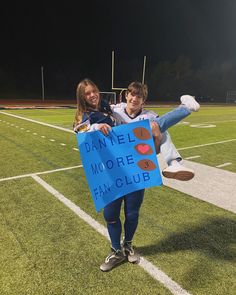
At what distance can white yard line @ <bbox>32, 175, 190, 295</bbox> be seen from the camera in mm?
2512

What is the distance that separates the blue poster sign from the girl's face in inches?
11.1

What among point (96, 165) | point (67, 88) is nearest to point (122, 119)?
point (96, 165)

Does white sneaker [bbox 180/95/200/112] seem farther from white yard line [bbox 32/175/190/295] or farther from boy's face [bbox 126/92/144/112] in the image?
white yard line [bbox 32/175/190/295]

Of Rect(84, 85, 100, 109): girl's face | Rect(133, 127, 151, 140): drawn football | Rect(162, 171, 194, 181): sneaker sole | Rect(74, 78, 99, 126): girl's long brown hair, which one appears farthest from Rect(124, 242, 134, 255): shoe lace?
Rect(84, 85, 100, 109): girl's face

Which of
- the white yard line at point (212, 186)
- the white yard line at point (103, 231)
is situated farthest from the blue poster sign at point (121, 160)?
the white yard line at point (212, 186)

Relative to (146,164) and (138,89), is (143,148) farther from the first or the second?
Answer: (138,89)

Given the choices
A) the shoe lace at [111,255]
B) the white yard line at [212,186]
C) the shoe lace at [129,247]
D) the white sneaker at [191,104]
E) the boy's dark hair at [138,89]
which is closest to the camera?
the white sneaker at [191,104]

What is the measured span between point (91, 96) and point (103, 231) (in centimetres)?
175

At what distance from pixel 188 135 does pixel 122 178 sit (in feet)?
27.8

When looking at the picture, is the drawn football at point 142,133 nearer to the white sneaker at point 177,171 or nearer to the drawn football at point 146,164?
the drawn football at point 146,164

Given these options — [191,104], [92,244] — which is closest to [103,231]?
[92,244]

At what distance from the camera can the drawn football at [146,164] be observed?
2508 millimetres

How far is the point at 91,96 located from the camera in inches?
97.7

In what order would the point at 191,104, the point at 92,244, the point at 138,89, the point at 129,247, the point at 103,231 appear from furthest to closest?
the point at 103,231 → the point at 92,244 → the point at 129,247 → the point at 138,89 → the point at 191,104
